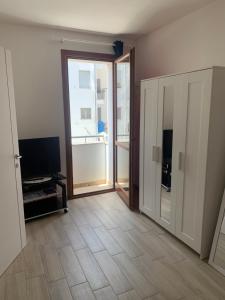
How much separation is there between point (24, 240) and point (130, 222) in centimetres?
127

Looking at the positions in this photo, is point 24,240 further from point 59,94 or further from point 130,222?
point 59,94

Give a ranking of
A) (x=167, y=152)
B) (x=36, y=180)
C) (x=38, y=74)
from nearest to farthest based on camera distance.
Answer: (x=167, y=152)
(x=36, y=180)
(x=38, y=74)

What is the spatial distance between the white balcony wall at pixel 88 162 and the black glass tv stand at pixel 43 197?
2.83ft

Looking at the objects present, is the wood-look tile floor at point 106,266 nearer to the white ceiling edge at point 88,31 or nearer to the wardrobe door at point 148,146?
the wardrobe door at point 148,146

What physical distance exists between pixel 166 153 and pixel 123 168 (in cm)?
116

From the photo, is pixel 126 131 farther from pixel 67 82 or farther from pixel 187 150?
pixel 187 150

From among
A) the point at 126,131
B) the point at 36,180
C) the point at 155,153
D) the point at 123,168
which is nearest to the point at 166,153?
the point at 155,153

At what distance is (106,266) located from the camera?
213cm

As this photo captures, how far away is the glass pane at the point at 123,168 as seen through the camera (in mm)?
3434

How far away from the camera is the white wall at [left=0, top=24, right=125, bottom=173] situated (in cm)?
303

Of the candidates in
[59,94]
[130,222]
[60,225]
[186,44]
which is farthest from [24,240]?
[186,44]

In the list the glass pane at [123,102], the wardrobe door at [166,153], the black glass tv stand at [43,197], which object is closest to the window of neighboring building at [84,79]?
the glass pane at [123,102]

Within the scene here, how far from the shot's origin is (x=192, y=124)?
7.00 feet

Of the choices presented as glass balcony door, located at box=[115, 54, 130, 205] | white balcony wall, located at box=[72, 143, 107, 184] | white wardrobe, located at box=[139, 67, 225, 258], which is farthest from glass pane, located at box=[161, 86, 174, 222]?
white balcony wall, located at box=[72, 143, 107, 184]
